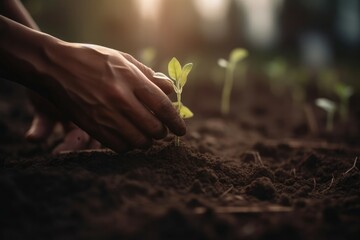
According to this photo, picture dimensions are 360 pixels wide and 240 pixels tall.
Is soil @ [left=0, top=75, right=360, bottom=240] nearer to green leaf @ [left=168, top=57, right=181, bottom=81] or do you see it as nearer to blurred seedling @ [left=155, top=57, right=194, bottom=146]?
blurred seedling @ [left=155, top=57, right=194, bottom=146]

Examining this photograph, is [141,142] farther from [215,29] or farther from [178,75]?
[215,29]

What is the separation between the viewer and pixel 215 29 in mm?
17859

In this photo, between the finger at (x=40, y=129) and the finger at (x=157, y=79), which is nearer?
the finger at (x=157, y=79)

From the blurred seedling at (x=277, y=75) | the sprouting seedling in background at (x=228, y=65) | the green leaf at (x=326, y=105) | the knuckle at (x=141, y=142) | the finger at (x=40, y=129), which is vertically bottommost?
the knuckle at (x=141, y=142)

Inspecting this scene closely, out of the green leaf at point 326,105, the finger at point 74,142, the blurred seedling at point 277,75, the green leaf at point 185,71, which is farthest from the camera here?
the blurred seedling at point 277,75

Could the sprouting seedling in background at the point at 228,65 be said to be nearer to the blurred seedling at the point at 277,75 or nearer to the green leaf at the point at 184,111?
the blurred seedling at the point at 277,75

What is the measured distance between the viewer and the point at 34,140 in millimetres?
2383

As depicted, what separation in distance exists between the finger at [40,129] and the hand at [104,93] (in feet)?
2.23

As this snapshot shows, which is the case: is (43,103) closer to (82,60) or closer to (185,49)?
(82,60)

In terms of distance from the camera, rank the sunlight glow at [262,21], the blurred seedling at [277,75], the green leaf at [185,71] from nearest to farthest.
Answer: the green leaf at [185,71] < the blurred seedling at [277,75] < the sunlight glow at [262,21]

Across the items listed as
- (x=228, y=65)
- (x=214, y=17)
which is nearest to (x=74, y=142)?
(x=228, y=65)

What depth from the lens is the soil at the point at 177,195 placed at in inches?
51.6

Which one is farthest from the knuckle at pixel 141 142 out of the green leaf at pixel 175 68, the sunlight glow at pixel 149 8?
the sunlight glow at pixel 149 8

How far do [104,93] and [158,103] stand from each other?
257 millimetres
